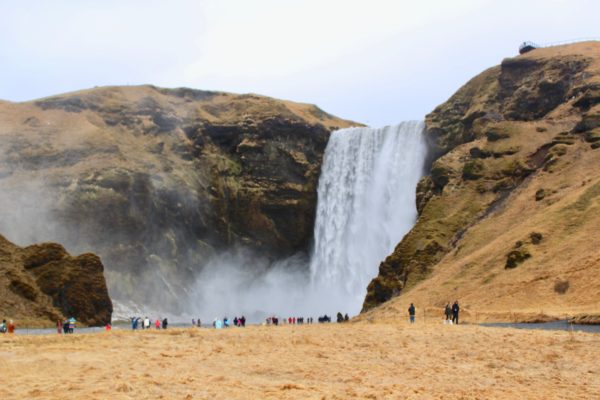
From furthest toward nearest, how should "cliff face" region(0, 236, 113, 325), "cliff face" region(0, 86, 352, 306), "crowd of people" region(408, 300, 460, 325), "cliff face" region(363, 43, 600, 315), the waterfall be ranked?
1. "cliff face" region(0, 86, 352, 306)
2. the waterfall
3. "cliff face" region(0, 236, 113, 325)
4. "cliff face" region(363, 43, 600, 315)
5. "crowd of people" region(408, 300, 460, 325)

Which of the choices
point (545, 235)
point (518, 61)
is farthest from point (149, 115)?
point (545, 235)

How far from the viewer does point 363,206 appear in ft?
313

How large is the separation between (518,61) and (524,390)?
7385 centimetres

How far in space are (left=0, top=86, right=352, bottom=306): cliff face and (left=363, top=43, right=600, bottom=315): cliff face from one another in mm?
25391

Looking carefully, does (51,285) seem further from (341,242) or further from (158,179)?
(341,242)

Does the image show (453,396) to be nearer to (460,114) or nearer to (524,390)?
(524,390)

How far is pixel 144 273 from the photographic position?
310 ft

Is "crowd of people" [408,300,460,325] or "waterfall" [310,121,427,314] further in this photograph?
"waterfall" [310,121,427,314]

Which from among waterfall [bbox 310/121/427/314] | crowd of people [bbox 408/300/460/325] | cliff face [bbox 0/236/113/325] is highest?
waterfall [bbox 310/121/427/314]

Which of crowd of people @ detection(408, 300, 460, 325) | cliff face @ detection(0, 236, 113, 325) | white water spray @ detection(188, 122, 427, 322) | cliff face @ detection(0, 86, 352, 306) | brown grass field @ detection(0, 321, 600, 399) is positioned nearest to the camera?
brown grass field @ detection(0, 321, 600, 399)

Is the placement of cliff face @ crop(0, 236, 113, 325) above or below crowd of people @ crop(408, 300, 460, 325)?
above

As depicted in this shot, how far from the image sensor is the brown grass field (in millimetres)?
19078

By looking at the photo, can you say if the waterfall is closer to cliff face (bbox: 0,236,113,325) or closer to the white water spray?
the white water spray

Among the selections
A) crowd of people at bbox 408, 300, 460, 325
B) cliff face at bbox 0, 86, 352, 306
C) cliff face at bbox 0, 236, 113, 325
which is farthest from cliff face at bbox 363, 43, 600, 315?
cliff face at bbox 0, 86, 352, 306
